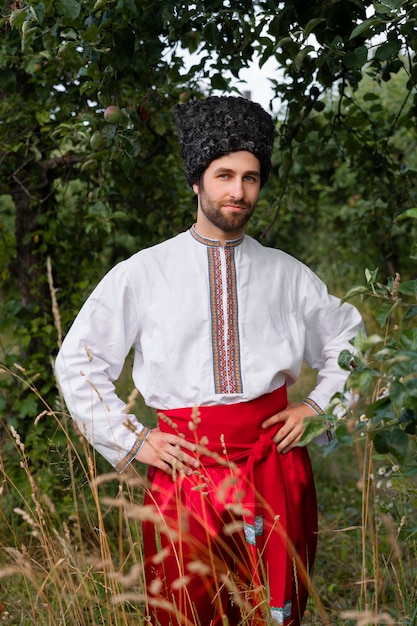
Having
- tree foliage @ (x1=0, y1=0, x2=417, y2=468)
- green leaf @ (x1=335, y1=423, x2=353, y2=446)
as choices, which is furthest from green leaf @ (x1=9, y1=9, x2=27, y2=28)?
green leaf @ (x1=335, y1=423, x2=353, y2=446)

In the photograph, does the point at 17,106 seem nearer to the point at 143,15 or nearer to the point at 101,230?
the point at 101,230

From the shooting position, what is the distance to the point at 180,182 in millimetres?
3527

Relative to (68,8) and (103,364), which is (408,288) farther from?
(68,8)

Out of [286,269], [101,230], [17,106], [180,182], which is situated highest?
[17,106]

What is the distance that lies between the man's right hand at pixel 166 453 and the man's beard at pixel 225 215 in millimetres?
563

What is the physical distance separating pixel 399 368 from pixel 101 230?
5.79ft

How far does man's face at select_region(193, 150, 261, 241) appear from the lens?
6.45ft

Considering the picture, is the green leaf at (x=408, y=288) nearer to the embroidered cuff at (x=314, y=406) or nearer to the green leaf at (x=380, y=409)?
the green leaf at (x=380, y=409)

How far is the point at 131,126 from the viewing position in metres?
2.20

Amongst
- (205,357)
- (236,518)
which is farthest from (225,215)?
(236,518)

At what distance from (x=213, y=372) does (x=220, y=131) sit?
2.04ft

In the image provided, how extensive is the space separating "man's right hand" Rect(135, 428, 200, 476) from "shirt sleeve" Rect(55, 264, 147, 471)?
0.03 meters

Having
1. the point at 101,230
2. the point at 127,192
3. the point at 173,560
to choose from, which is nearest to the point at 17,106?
the point at 127,192

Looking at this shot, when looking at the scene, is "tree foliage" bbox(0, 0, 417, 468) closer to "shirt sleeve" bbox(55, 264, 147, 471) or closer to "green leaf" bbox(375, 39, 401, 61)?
"green leaf" bbox(375, 39, 401, 61)
